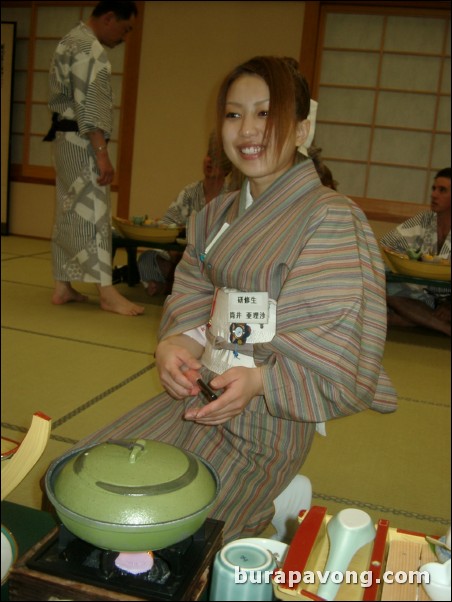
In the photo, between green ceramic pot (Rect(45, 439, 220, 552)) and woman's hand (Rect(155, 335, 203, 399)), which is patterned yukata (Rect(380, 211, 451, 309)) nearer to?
woman's hand (Rect(155, 335, 203, 399))

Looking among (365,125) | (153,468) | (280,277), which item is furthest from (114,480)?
(365,125)

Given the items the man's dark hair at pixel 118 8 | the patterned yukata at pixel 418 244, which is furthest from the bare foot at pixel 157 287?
the man's dark hair at pixel 118 8

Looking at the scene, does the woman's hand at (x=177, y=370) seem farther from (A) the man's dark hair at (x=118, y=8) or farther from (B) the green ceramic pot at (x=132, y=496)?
(A) the man's dark hair at (x=118, y=8)

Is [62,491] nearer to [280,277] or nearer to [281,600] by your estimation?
[281,600]

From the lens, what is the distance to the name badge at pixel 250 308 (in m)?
1.24

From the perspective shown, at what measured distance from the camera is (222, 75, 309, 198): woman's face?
1293 mm

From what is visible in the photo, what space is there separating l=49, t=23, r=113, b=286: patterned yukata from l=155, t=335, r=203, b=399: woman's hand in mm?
2585

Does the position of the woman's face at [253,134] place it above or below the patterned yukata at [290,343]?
above

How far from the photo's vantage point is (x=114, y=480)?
0.62 metres

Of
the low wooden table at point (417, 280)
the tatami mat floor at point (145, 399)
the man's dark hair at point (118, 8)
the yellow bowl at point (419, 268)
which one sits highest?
the man's dark hair at point (118, 8)

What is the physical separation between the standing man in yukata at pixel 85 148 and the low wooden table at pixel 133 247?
0.53 meters

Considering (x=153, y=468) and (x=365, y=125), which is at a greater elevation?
(x=365, y=125)

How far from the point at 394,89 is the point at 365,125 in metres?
0.40

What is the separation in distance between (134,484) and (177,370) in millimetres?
626
